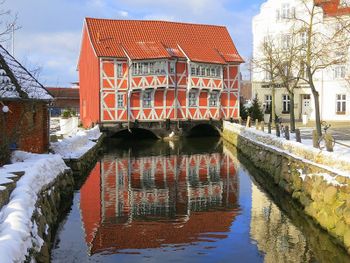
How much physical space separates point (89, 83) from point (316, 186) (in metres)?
28.9

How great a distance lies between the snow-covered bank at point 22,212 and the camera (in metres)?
6.13

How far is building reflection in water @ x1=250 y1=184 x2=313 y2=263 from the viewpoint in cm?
930

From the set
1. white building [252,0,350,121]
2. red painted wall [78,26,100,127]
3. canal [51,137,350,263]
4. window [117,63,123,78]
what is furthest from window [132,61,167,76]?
canal [51,137,350,263]

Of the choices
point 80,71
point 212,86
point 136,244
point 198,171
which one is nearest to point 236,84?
point 212,86

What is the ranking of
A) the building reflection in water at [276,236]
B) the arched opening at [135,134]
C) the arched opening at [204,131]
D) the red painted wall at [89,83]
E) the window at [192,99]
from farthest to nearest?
the arched opening at [204,131] → the arched opening at [135,134] → the window at [192,99] → the red painted wall at [89,83] → the building reflection in water at [276,236]

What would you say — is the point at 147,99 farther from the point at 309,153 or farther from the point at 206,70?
the point at 309,153

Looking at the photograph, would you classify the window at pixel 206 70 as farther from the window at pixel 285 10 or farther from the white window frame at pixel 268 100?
the window at pixel 285 10

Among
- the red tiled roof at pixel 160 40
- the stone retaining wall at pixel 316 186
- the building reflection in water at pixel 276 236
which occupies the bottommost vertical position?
the building reflection in water at pixel 276 236

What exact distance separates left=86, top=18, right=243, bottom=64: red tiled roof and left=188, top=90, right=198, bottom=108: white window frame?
257cm

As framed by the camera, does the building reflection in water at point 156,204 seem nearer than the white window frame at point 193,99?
Yes

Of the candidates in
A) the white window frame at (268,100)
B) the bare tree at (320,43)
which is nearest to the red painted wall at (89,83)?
the bare tree at (320,43)

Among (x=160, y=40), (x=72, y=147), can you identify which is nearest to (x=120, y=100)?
(x=160, y=40)

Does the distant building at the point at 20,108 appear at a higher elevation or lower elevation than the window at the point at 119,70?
lower

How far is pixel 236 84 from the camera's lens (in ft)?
130
